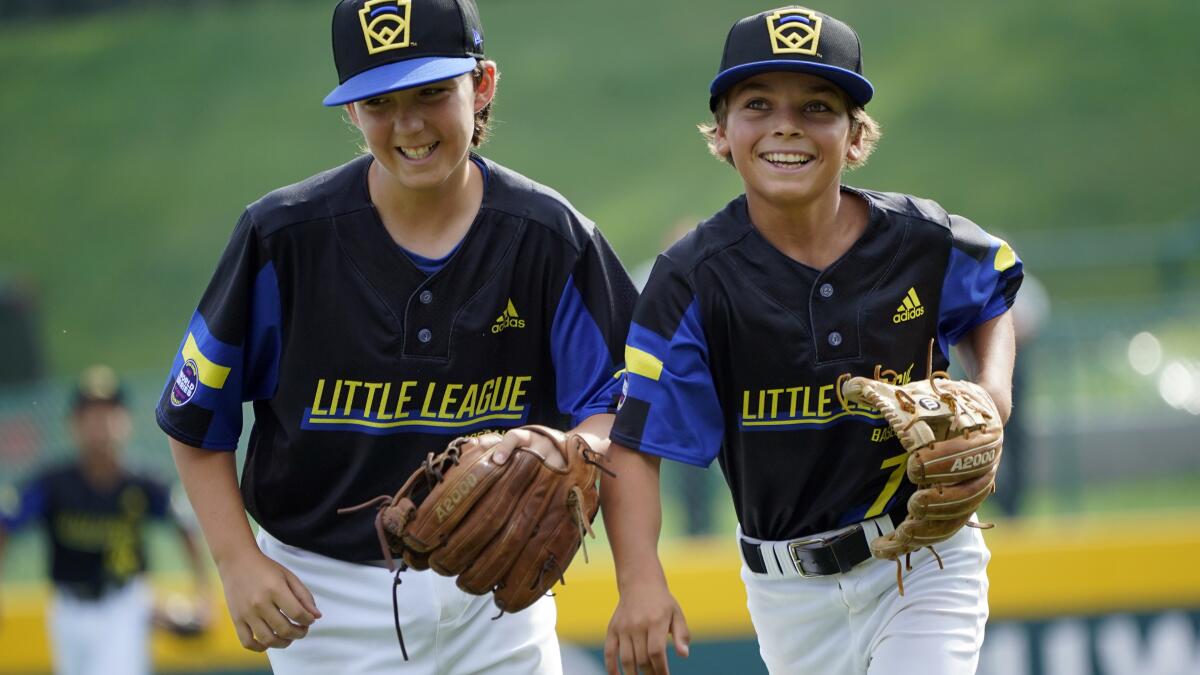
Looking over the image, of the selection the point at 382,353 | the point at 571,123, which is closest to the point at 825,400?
the point at 382,353

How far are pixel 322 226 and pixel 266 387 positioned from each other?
0.40 m

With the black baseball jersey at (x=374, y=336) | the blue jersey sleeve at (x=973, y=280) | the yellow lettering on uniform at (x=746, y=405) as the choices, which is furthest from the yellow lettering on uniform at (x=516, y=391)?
the blue jersey sleeve at (x=973, y=280)

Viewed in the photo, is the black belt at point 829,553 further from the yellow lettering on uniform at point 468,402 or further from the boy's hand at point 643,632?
the yellow lettering on uniform at point 468,402

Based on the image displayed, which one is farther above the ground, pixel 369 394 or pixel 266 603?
pixel 369 394

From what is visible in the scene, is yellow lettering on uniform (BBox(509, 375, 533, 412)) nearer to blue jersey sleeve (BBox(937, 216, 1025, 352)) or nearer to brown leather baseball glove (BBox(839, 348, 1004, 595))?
brown leather baseball glove (BBox(839, 348, 1004, 595))

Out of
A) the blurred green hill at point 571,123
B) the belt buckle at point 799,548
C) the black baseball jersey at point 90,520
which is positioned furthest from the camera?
the blurred green hill at point 571,123

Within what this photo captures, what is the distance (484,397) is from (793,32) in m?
1.04

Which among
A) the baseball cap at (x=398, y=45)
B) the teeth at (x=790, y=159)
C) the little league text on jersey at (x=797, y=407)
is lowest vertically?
the little league text on jersey at (x=797, y=407)

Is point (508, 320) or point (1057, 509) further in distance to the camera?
point (1057, 509)

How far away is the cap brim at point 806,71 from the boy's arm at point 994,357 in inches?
25.0

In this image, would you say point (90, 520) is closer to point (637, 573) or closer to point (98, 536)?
point (98, 536)

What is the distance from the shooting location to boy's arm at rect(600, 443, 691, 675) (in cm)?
336

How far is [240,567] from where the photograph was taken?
351 centimetres

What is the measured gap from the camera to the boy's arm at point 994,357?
3736 mm
